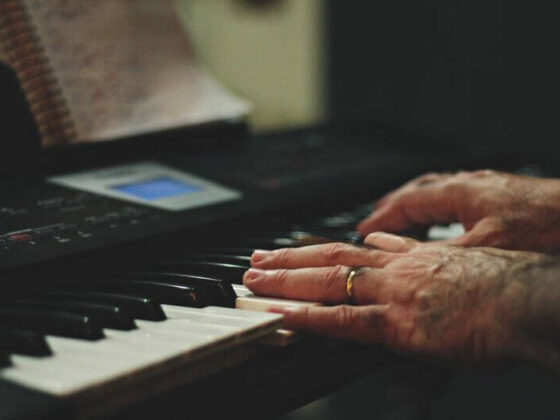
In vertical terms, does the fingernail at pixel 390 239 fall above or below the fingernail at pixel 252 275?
above

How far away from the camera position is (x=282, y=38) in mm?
2861

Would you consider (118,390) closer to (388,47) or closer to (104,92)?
(104,92)

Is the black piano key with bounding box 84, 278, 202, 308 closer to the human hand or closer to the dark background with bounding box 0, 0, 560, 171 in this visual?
the human hand

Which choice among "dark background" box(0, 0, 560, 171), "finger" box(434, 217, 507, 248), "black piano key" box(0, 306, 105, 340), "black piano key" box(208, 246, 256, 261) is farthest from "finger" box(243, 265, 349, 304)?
"dark background" box(0, 0, 560, 171)

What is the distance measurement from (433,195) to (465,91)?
115 cm

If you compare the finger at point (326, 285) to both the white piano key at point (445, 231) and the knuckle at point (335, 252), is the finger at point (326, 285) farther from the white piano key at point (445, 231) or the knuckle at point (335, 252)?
the white piano key at point (445, 231)

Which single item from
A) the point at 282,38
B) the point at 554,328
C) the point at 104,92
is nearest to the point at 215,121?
the point at 104,92

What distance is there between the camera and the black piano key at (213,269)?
0.90m

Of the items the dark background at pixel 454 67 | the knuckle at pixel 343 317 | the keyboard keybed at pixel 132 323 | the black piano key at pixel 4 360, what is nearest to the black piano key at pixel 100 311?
the keyboard keybed at pixel 132 323

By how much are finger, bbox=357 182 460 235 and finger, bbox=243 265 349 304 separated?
0.35 metres

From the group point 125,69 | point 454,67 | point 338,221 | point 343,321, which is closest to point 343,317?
point 343,321

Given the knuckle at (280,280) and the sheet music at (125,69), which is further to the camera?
the sheet music at (125,69)

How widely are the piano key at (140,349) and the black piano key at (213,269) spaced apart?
117mm

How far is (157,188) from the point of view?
1118 millimetres
